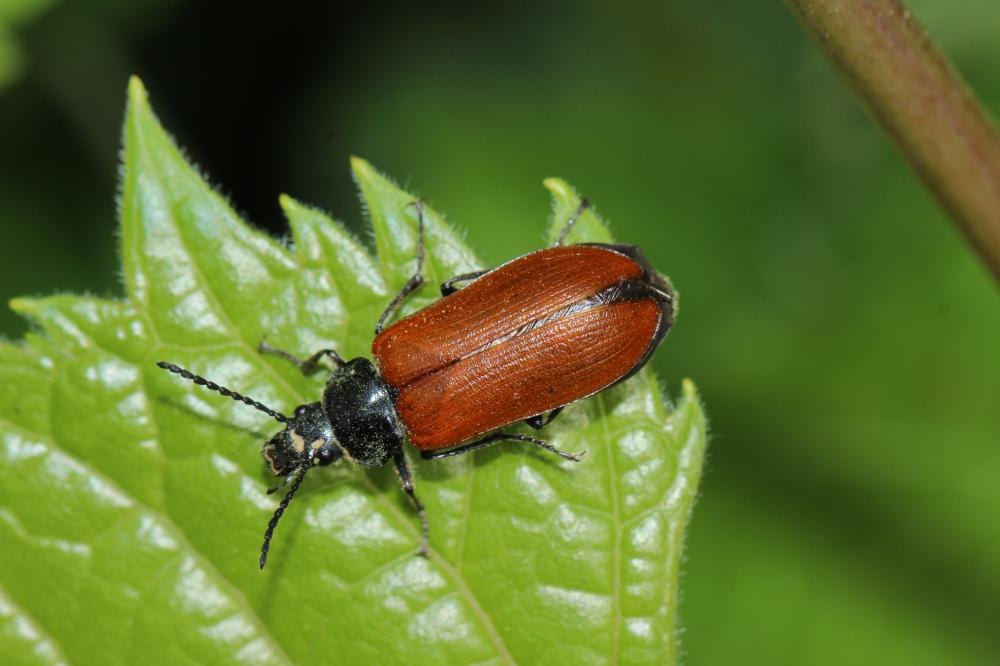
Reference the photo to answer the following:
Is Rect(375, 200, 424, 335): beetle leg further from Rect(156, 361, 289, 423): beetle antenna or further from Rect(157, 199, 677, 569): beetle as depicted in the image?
Rect(156, 361, 289, 423): beetle antenna

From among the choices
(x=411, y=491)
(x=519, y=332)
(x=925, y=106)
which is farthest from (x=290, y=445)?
(x=925, y=106)

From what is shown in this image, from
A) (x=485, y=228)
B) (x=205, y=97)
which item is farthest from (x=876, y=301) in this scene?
(x=205, y=97)

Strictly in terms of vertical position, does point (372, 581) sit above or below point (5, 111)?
below

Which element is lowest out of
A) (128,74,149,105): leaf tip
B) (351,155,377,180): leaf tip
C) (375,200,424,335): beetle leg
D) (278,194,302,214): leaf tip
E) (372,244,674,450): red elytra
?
(372,244,674,450): red elytra

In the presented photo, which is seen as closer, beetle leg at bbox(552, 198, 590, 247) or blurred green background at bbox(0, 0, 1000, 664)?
beetle leg at bbox(552, 198, 590, 247)

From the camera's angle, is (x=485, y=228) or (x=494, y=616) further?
(x=485, y=228)

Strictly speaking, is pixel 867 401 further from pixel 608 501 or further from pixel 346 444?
pixel 346 444

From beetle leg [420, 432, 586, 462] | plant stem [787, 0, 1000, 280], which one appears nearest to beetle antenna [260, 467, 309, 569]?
beetle leg [420, 432, 586, 462]
